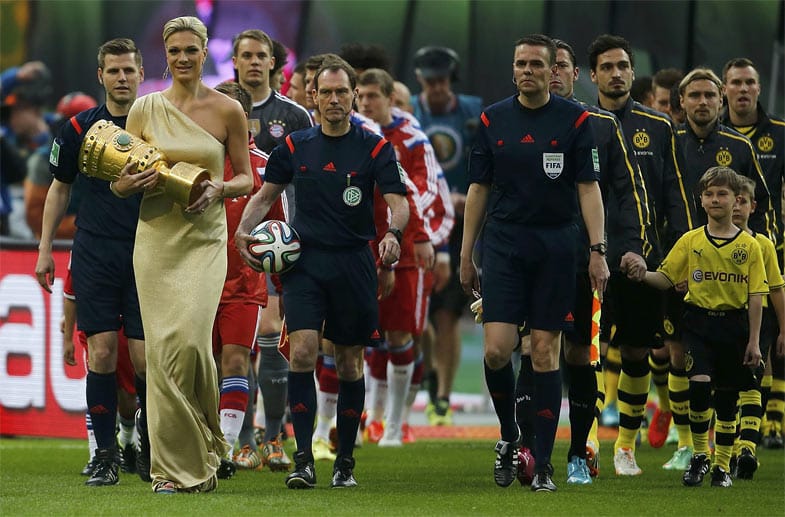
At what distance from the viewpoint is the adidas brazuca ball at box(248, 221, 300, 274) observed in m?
8.79

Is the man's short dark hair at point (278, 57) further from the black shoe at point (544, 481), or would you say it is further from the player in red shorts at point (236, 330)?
the black shoe at point (544, 481)

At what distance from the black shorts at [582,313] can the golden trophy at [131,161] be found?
2.46 m

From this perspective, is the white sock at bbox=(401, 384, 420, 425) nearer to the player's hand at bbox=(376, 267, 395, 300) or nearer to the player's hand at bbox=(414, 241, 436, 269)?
the player's hand at bbox=(414, 241, 436, 269)

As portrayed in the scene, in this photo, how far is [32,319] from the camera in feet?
42.1

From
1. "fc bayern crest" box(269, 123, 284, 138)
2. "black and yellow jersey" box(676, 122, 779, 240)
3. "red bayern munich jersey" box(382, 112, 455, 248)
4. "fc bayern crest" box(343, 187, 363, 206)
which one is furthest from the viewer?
"red bayern munich jersey" box(382, 112, 455, 248)

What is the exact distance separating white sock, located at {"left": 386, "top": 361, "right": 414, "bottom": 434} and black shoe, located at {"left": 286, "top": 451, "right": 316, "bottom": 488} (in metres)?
3.52

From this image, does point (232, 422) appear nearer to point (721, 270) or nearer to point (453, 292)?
point (721, 270)

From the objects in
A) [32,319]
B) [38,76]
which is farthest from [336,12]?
[32,319]

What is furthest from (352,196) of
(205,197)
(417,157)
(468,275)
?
(417,157)

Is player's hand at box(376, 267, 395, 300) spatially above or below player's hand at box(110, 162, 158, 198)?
below

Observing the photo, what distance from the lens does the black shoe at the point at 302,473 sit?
8.81 metres

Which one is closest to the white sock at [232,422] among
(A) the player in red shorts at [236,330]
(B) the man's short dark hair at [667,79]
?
(A) the player in red shorts at [236,330]

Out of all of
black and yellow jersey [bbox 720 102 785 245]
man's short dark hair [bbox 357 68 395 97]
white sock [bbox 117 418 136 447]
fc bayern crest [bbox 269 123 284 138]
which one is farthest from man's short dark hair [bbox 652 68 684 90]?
white sock [bbox 117 418 136 447]

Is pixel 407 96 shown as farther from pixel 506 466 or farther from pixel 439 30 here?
pixel 506 466
